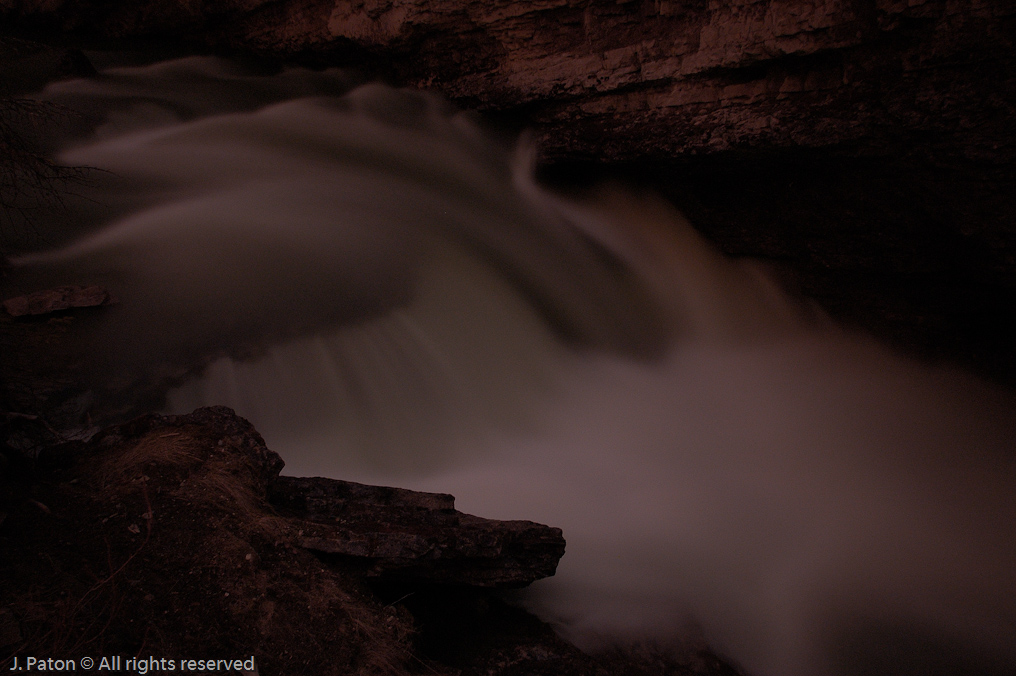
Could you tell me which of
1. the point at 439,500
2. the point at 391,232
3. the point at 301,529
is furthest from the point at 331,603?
the point at 391,232

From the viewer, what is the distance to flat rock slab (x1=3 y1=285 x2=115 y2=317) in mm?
3988

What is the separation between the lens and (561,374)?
4961mm

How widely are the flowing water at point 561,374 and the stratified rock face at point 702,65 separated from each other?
0.63 meters

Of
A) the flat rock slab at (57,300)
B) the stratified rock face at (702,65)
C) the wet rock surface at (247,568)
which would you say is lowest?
the wet rock surface at (247,568)

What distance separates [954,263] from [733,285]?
178 centimetres

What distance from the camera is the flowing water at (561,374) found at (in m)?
3.78

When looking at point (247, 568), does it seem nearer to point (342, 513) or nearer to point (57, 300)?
point (342, 513)

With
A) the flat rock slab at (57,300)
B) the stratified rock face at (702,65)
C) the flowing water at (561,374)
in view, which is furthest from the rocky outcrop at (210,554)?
the stratified rock face at (702,65)

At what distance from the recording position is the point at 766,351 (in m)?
5.80

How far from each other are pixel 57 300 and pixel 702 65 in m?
4.84

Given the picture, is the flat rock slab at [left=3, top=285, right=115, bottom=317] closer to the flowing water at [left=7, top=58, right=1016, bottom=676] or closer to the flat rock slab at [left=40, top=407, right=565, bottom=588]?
the flowing water at [left=7, top=58, right=1016, bottom=676]

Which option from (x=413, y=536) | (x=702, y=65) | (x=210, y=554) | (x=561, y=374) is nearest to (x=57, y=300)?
(x=210, y=554)

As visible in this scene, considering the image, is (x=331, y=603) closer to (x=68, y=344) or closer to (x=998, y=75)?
(x=68, y=344)

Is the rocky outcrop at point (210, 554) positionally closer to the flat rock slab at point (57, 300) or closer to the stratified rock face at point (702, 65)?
the flat rock slab at point (57, 300)
